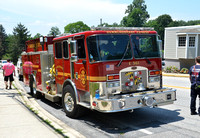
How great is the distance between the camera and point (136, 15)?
9325 centimetres

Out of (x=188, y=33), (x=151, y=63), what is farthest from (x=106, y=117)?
(x=188, y=33)

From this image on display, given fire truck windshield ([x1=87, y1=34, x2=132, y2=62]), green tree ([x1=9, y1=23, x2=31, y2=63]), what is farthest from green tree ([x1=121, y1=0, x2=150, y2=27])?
fire truck windshield ([x1=87, y1=34, x2=132, y2=62])

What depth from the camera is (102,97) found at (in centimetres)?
564

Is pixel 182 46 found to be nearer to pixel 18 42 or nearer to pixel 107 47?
pixel 107 47

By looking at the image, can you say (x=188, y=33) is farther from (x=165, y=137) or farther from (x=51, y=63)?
(x=165, y=137)

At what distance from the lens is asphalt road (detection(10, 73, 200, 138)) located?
543 cm

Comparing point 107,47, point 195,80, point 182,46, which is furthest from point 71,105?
point 182,46

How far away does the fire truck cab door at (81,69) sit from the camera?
607cm

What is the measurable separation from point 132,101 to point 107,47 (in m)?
1.55

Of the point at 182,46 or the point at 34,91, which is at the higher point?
the point at 182,46

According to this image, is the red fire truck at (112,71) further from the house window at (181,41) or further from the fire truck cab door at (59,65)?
the house window at (181,41)

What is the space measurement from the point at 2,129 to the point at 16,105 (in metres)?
2.83

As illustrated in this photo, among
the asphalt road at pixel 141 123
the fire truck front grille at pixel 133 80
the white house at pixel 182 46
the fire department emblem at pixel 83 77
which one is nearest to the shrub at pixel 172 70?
the white house at pixel 182 46

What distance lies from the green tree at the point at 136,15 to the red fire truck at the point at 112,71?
89140mm
